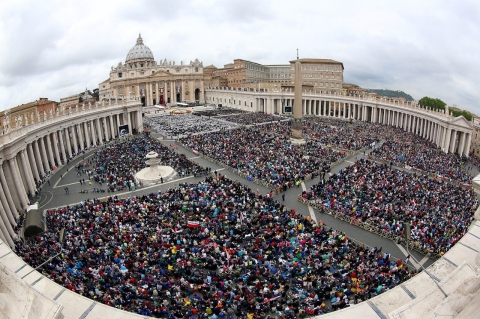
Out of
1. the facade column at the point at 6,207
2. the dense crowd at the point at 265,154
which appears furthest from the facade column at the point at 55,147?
the facade column at the point at 6,207

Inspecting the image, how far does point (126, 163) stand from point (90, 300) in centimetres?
3115

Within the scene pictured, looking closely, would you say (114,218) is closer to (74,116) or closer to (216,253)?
(216,253)

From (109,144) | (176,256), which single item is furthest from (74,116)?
(176,256)

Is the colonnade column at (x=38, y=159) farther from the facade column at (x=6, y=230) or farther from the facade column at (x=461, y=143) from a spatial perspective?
the facade column at (x=461, y=143)

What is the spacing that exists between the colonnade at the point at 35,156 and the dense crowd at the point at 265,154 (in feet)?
50.6

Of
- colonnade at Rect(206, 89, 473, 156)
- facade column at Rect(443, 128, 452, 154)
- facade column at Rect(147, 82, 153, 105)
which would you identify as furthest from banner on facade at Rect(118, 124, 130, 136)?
facade column at Rect(147, 82, 153, 105)

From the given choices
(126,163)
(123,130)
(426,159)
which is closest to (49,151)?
(126,163)

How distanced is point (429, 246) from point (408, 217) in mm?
3248

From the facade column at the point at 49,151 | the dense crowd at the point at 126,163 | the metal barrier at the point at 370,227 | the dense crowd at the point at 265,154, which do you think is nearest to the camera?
the metal barrier at the point at 370,227

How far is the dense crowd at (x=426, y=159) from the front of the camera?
3294 cm

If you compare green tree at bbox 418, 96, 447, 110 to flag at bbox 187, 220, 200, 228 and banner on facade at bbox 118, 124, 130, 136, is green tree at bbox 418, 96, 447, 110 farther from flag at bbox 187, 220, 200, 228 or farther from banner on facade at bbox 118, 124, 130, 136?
flag at bbox 187, 220, 200, 228

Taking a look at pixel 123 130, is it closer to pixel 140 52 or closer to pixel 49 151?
pixel 49 151

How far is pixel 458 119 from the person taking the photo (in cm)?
4397

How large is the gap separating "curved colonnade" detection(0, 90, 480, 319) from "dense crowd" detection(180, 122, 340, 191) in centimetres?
1674
